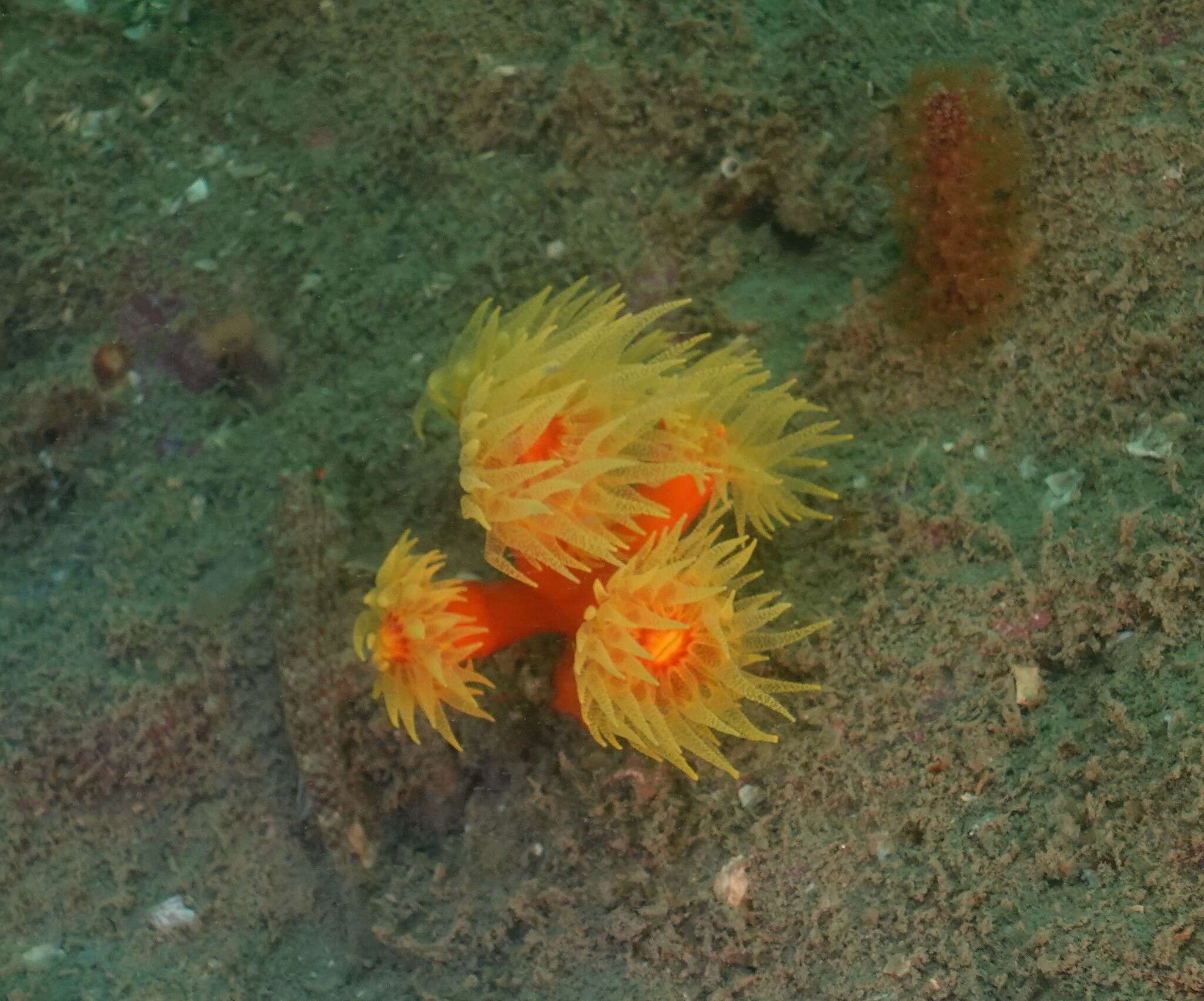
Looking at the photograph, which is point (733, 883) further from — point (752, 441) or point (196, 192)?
point (196, 192)

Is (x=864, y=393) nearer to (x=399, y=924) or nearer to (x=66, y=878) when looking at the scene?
(x=399, y=924)

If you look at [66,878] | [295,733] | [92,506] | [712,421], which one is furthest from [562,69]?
[66,878]

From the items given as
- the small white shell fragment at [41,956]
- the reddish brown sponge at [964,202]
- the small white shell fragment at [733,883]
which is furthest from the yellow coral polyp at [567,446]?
the small white shell fragment at [41,956]

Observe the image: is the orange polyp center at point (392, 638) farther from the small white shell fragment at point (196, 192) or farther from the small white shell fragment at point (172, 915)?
the small white shell fragment at point (196, 192)

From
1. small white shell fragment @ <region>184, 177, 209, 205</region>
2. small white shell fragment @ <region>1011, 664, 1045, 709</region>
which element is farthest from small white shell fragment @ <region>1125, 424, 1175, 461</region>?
small white shell fragment @ <region>184, 177, 209, 205</region>

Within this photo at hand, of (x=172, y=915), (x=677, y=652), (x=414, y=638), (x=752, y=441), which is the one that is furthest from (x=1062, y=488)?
(x=172, y=915)

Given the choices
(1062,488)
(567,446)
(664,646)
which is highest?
(567,446)
